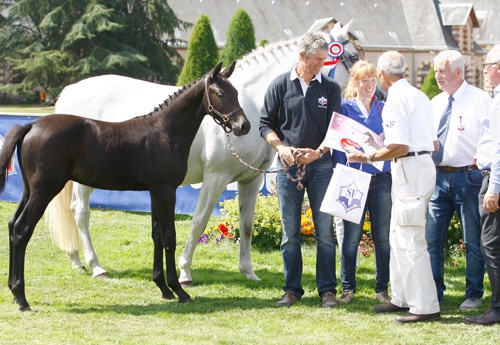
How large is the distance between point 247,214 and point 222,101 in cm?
173

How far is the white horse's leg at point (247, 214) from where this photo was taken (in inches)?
272

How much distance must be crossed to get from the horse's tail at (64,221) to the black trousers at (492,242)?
429 centimetres

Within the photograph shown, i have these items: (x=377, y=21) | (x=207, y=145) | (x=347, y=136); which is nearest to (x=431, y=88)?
(x=377, y=21)

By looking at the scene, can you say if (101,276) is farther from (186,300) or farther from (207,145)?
(207,145)

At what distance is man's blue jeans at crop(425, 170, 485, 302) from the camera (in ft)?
17.9

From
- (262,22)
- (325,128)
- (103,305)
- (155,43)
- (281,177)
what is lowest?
(103,305)

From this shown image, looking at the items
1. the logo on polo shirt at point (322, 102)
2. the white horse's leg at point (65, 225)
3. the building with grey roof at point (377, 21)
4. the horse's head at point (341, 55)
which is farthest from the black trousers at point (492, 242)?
the building with grey roof at point (377, 21)

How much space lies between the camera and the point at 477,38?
65.3 m

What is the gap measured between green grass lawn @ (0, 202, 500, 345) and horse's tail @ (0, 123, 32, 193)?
109 cm

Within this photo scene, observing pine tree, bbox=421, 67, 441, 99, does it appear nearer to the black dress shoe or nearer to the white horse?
the white horse

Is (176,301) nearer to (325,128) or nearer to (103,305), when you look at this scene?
(103,305)

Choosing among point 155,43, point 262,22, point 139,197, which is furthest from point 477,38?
point 139,197

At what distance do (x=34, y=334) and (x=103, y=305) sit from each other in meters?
1.00

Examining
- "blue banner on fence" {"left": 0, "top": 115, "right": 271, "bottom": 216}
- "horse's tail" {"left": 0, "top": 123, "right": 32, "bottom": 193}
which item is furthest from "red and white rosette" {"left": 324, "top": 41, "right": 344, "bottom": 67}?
"blue banner on fence" {"left": 0, "top": 115, "right": 271, "bottom": 216}
